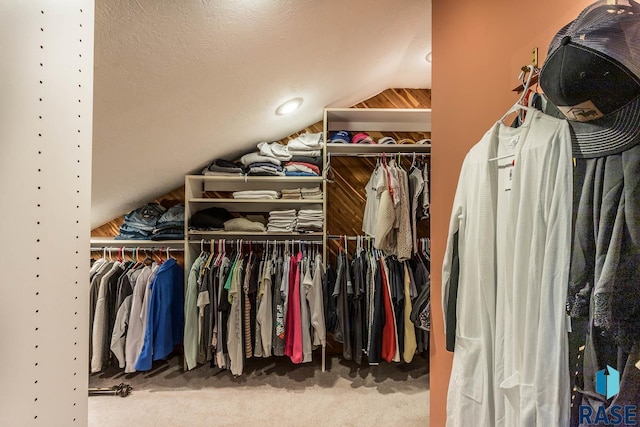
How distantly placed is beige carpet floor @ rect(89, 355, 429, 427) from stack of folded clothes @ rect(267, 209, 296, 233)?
1.18m

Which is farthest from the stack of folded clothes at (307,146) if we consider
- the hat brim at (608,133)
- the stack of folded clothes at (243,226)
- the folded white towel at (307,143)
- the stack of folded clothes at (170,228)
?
the hat brim at (608,133)

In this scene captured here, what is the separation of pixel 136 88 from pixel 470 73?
55.7 inches

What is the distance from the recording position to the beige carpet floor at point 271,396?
2125 millimetres

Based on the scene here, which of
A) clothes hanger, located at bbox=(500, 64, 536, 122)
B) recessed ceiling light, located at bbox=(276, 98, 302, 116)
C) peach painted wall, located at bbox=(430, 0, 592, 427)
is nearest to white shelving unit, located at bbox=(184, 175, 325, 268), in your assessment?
recessed ceiling light, located at bbox=(276, 98, 302, 116)

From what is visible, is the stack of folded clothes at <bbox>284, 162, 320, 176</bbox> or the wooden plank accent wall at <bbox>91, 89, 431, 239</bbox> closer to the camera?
the stack of folded clothes at <bbox>284, 162, 320, 176</bbox>

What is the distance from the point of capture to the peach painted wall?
3.19 feet

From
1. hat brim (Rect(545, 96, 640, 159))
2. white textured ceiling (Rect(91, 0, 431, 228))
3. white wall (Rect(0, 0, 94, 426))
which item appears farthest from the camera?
white textured ceiling (Rect(91, 0, 431, 228))

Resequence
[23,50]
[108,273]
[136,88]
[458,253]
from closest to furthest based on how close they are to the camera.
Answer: [23,50] → [458,253] → [136,88] → [108,273]

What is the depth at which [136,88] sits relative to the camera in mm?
1425

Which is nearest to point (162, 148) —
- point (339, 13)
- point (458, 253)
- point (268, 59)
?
point (268, 59)

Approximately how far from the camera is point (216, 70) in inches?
61.2

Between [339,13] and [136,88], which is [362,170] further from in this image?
[136,88]

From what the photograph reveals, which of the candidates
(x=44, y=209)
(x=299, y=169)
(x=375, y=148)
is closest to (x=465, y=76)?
(x=44, y=209)

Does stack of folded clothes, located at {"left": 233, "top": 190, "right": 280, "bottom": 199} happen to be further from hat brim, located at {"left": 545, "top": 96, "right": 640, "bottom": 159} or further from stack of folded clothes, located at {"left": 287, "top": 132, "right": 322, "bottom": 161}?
hat brim, located at {"left": 545, "top": 96, "right": 640, "bottom": 159}
